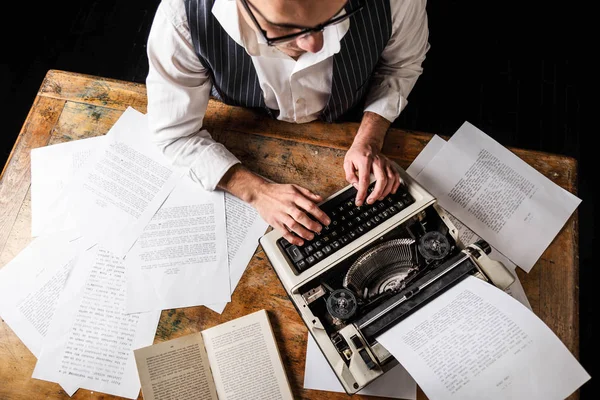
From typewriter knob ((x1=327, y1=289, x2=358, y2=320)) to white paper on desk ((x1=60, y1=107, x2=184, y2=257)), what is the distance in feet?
2.02

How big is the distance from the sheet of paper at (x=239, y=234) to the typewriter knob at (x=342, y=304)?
0.31 metres

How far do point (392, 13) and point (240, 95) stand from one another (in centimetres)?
49

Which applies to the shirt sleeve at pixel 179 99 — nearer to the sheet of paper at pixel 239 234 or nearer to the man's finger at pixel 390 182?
the sheet of paper at pixel 239 234

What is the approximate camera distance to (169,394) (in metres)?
1.18

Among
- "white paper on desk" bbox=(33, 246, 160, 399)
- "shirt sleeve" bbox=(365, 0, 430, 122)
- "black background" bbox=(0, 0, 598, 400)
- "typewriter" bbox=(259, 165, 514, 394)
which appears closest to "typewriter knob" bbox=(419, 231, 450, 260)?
"typewriter" bbox=(259, 165, 514, 394)

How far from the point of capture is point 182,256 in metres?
1.31

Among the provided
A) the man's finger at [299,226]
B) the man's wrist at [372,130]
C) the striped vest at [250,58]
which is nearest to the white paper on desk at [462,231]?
the man's wrist at [372,130]

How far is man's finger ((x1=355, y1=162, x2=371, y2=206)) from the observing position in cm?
118

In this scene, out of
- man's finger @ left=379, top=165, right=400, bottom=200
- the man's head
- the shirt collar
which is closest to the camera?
the man's head

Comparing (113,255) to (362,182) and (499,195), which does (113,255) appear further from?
(499,195)

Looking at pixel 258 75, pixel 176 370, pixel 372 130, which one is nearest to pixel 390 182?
pixel 372 130

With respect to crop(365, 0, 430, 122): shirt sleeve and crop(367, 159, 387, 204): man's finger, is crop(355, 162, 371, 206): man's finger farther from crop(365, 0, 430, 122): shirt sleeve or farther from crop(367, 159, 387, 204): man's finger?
crop(365, 0, 430, 122): shirt sleeve

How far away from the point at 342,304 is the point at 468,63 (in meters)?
1.77

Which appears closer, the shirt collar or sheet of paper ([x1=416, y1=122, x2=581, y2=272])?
the shirt collar
